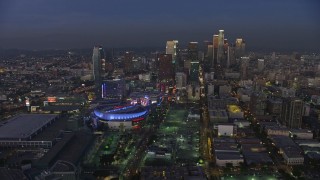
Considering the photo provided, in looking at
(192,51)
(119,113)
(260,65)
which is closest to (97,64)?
(119,113)

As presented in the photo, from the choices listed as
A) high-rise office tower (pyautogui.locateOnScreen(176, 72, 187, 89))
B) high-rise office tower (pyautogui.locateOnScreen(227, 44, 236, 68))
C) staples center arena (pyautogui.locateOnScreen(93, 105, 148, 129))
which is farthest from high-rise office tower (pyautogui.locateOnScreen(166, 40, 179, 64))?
staples center arena (pyautogui.locateOnScreen(93, 105, 148, 129))

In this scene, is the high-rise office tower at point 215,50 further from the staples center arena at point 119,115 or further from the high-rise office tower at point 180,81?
the staples center arena at point 119,115

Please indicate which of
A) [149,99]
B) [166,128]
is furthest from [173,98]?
[166,128]

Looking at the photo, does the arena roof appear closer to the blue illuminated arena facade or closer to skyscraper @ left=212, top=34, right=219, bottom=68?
the blue illuminated arena facade

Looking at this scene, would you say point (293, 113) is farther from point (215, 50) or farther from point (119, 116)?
point (215, 50)

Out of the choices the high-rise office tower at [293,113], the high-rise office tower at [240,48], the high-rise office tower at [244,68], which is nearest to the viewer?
the high-rise office tower at [293,113]

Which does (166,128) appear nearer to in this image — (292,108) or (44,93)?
(292,108)

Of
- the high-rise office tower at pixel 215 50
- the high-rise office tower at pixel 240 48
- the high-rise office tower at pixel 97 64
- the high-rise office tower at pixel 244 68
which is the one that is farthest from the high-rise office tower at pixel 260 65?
the high-rise office tower at pixel 97 64
